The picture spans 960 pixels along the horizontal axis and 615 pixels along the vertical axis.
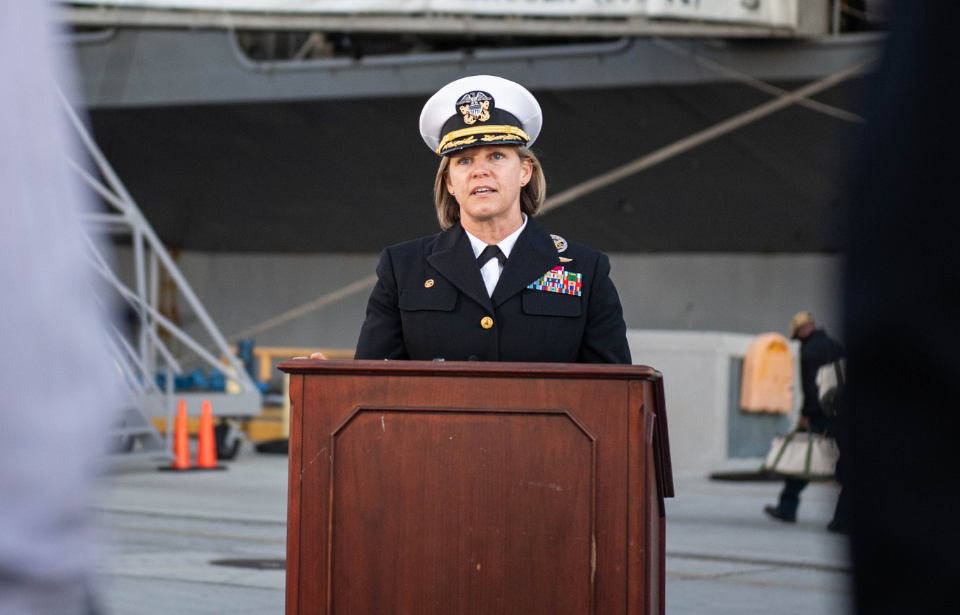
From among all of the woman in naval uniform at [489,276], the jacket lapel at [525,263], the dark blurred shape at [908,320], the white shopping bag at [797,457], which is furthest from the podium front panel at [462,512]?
the white shopping bag at [797,457]

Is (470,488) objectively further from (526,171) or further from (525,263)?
(526,171)

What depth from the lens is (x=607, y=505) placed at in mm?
2312

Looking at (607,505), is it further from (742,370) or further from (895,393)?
(742,370)

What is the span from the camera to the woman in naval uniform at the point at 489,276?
2.97 meters

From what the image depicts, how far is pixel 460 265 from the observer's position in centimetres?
302

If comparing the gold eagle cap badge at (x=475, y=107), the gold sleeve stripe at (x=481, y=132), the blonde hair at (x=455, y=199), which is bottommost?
the blonde hair at (x=455, y=199)

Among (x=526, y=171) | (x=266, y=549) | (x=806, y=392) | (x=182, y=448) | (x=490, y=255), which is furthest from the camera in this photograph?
(x=182, y=448)

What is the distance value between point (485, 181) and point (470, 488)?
962 mm

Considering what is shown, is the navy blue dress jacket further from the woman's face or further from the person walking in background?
the person walking in background

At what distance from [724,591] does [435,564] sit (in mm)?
3830

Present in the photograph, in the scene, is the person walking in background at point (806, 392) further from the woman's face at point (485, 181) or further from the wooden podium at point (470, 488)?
the wooden podium at point (470, 488)

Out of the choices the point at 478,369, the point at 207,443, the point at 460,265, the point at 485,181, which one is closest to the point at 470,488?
the point at 478,369

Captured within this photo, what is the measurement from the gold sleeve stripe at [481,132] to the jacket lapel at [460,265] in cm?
24

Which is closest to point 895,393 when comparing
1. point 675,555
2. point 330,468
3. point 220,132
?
point 330,468
